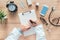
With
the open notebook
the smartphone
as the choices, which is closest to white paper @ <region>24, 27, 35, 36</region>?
the open notebook

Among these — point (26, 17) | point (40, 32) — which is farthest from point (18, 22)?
point (40, 32)

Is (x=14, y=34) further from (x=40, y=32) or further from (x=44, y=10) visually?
(x=44, y=10)

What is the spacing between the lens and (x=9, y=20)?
5.83 feet

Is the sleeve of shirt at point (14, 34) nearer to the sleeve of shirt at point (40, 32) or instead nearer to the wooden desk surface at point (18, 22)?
the wooden desk surface at point (18, 22)

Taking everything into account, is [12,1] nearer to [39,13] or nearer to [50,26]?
[39,13]

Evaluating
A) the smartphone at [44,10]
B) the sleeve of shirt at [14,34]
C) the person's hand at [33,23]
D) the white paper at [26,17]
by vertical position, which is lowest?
the sleeve of shirt at [14,34]

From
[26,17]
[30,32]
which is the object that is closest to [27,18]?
[26,17]

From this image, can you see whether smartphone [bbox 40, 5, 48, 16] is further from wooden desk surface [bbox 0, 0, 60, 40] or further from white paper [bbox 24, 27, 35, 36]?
white paper [bbox 24, 27, 35, 36]

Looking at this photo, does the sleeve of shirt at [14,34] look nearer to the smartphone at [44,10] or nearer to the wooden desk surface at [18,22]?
the wooden desk surface at [18,22]

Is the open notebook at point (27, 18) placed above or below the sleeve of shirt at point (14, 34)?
above

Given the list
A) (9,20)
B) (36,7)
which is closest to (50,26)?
(36,7)

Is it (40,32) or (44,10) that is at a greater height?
(44,10)

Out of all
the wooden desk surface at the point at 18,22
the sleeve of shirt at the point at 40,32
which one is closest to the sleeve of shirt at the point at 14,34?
the wooden desk surface at the point at 18,22

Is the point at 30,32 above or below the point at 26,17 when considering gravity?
below
